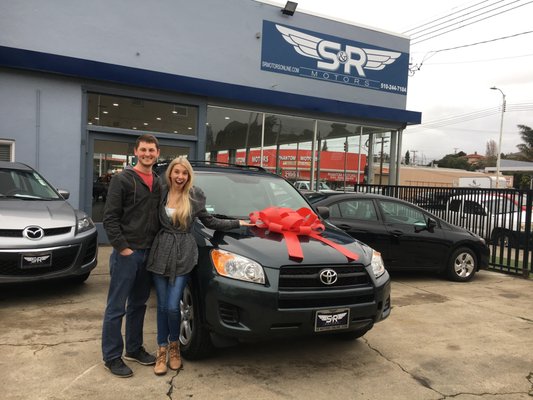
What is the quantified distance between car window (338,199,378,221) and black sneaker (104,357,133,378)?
453 cm

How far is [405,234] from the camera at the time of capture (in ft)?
23.7

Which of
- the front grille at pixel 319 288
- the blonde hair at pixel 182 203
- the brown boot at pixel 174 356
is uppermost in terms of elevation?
the blonde hair at pixel 182 203

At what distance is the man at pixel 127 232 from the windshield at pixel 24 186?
10.6ft

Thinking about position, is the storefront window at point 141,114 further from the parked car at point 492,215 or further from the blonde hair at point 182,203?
the blonde hair at point 182,203

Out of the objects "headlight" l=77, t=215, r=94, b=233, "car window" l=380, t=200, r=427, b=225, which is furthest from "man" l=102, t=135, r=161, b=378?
"car window" l=380, t=200, r=427, b=225

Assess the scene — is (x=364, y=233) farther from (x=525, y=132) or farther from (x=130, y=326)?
(x=525, y=132)

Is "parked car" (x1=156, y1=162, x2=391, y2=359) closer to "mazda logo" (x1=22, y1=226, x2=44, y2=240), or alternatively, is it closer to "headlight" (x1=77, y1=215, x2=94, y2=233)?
"mazda logo" (x1=22, y1=226, x2=44, y2=240)

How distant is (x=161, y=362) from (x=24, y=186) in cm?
391

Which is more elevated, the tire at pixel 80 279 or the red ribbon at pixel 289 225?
the red ribbon at pixel 289 225

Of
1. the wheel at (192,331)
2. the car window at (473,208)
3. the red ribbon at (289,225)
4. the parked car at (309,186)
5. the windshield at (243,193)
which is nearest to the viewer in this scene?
the wheel at (192,331)

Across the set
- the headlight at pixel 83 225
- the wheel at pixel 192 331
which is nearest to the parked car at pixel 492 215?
the wheel at pixel 192 331

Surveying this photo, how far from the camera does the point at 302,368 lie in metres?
3.73

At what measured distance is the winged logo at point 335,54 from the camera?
11.6 meters

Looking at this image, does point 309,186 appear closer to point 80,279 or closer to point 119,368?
point 80,279
